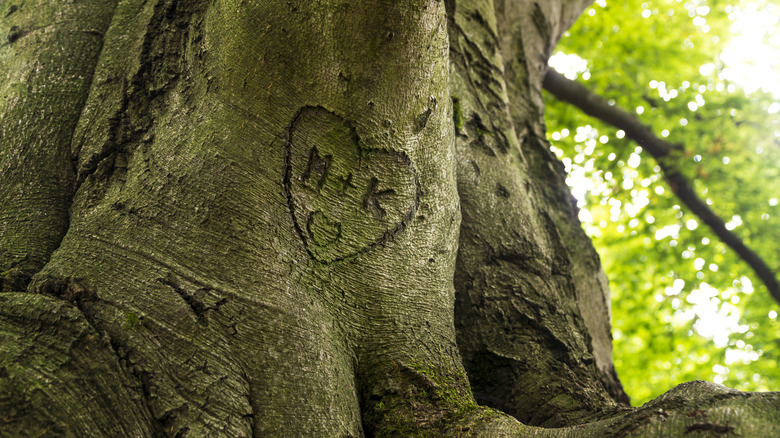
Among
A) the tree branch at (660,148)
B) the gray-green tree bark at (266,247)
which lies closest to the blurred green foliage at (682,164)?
the tree branch at (660,148)

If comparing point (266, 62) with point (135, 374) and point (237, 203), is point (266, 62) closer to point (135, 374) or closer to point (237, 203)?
point (237, 203)

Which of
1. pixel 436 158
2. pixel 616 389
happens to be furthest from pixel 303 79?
pixel 616 389

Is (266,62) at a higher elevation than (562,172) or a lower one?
lower

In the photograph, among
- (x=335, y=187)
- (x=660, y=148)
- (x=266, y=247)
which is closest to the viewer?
(x=266, y=247)

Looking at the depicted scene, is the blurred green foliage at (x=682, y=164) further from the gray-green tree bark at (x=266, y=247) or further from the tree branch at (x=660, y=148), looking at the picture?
the gray-green tree bark at (x=266, y=247)

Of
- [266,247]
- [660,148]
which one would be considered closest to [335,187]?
[266,247]

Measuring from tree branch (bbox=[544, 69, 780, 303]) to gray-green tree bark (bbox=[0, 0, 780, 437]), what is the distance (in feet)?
12.1

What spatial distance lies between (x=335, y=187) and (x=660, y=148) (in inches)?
198

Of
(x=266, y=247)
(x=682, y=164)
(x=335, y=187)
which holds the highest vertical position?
(x=682, y=164)

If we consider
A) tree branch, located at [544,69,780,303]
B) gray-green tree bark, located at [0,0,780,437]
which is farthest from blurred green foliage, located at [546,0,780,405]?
gray-green tree bark, located at [0,0,780,437]

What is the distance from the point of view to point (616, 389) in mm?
2773

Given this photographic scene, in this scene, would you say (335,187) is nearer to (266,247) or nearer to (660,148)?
(266,247)

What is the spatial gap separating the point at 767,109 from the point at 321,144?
614cm

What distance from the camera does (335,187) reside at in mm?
1783
